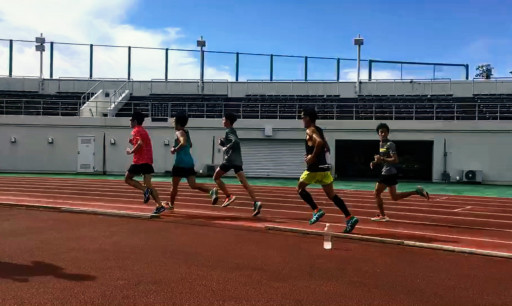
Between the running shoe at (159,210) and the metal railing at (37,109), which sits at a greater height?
the metal railing at (37,109)

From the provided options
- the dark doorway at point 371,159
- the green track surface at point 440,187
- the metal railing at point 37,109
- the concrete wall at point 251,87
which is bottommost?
the green track surface at point 440,187

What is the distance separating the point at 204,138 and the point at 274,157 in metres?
3.80

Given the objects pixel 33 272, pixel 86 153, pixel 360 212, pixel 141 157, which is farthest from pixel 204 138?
pixel 33 272

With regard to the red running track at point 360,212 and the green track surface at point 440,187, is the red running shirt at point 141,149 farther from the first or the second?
the green track surface at point 440,187

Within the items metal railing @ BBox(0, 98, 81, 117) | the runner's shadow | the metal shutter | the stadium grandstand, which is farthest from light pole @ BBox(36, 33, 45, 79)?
the runner's shadow

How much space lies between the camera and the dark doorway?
82.2 ft

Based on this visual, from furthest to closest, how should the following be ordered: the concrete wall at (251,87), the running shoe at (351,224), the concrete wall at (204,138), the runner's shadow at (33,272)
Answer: the concrete wall at (251,87), the concrete wall at (204,138), the running shoe at (351,224), the runner's shadow at (33,272)

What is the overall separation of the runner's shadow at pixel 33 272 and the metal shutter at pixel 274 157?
18.1 meters

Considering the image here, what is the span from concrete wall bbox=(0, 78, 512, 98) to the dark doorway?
826cm

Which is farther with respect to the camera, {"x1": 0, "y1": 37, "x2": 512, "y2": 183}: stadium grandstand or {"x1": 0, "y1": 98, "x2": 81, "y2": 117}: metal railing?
{"x1": 0, "y1": 98, "x2": 81, "y2": 117}: metal railing

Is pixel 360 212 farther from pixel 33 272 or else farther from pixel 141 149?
pixel 33 272

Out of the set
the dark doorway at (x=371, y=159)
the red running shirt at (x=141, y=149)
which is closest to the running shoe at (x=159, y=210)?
the red running shirt at (x=141, y=149)

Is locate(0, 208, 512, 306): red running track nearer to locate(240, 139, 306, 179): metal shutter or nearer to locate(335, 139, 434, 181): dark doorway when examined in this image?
locate(240, 139, 306, 179): metal shutter

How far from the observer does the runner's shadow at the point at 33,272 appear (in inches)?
158
